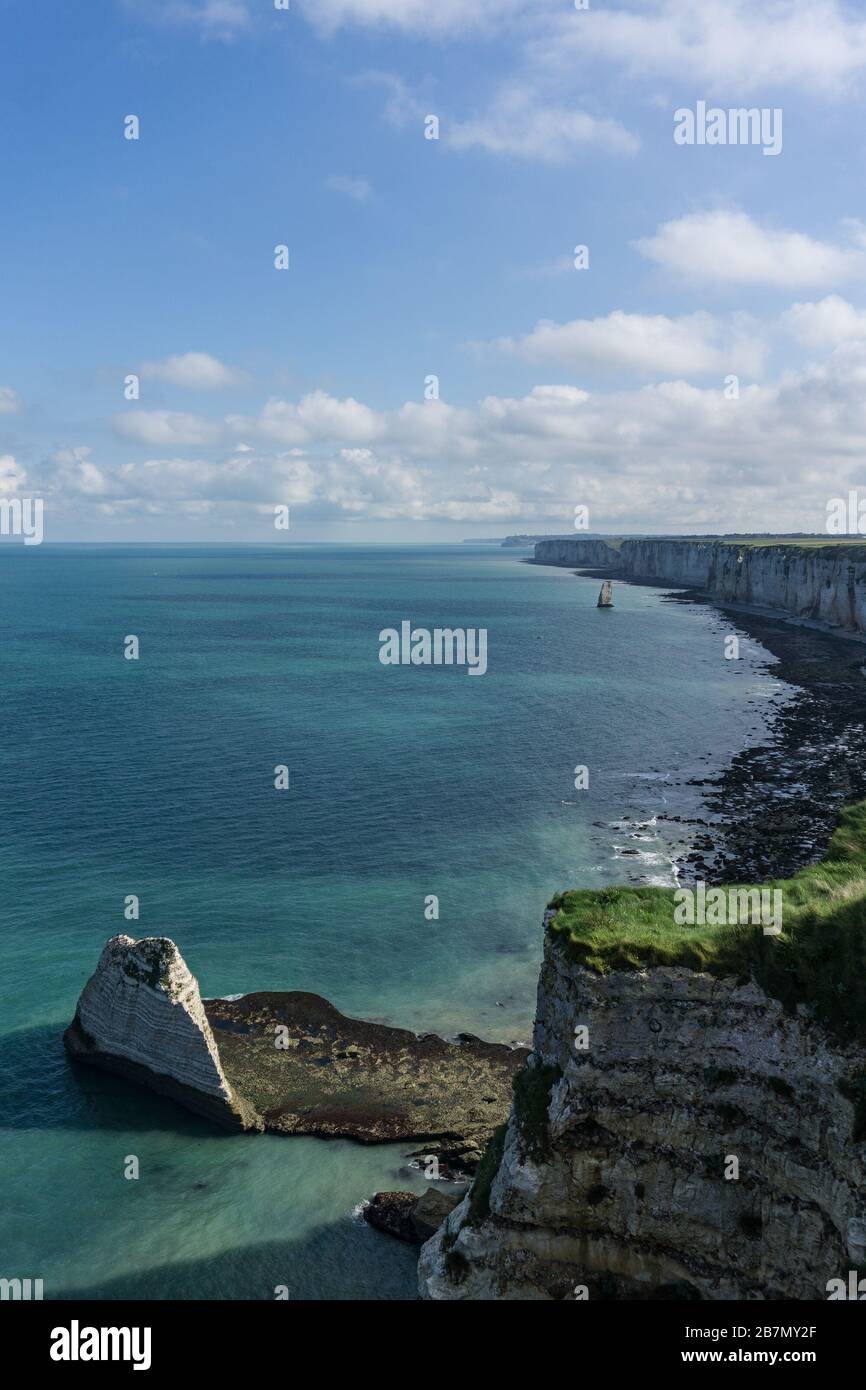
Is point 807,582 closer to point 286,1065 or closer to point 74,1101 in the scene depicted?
point 286,1065

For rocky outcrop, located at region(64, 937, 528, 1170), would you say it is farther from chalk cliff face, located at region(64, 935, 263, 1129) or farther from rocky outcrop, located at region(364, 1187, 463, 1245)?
rocky outcrop, located at region(364, 1187, 463, 1245)

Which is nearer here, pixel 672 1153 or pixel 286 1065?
pixel 672 1153

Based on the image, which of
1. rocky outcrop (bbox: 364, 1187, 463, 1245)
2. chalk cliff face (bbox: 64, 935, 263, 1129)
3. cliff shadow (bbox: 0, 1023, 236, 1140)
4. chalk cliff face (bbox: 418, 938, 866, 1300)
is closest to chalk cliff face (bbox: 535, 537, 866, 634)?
chalk cliff face (bbox: 64, 935, 263, 1129)

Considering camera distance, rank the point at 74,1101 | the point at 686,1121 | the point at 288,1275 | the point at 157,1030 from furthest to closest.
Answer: the point at 157,1030 → the point at 74,1101 → the point at 288,1275 → the point at 686,1121

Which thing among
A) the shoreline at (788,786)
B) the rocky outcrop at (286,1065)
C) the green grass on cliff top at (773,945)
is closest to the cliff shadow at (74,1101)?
the rocky outcrop at (286,1065)

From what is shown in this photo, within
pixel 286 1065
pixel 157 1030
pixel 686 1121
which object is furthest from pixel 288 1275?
pixel 686 1121
